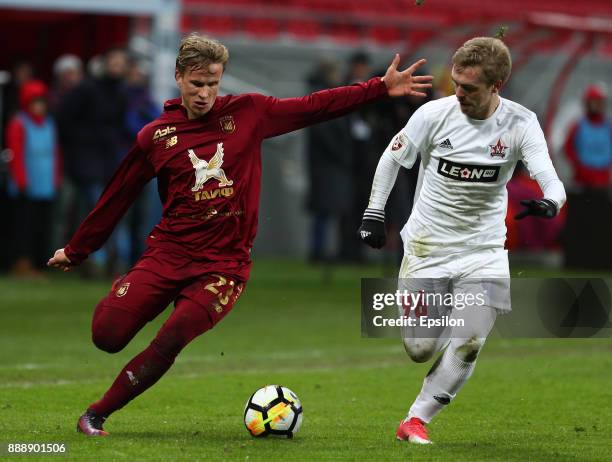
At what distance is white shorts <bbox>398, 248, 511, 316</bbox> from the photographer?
686cm

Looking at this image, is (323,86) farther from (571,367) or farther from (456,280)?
(456,280)

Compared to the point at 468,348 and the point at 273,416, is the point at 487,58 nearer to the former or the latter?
the point at 468,348

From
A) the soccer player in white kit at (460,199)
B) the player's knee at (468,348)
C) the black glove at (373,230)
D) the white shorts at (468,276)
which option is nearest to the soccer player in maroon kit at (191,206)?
the soccer player in white kit at (460,199)

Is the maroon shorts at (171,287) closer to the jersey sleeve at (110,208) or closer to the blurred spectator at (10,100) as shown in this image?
the jersey sleeve at (110,208)

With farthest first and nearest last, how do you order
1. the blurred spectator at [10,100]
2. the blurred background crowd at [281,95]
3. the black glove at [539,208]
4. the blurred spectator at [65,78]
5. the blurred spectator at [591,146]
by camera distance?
the blurred spectator at [591,146] → the blurred spectator at [10,100] → the blurred spectator at [65,78] → the blurred background crowd at [281,95] → the black glove at [539,208]

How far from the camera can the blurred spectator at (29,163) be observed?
53.8 feet

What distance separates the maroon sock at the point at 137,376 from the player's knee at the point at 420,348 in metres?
1.21

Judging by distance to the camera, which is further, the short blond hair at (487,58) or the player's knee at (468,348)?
the player's knee at (468,348)

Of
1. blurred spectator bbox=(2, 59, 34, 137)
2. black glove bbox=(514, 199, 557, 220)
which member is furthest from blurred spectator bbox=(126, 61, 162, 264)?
black glove bbox=(514, 199, 557, 220)

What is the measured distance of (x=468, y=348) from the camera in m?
6.82

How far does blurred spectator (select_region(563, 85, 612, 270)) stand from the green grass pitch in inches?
181

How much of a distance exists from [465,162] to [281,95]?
15217mm

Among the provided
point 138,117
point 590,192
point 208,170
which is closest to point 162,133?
point 208,170

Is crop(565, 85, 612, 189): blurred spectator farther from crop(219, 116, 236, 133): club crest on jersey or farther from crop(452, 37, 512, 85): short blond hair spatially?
crop(219, 116, 236, 133): club crest on jersey
